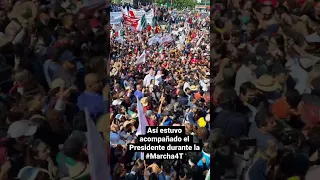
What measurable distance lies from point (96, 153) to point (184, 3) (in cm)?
156

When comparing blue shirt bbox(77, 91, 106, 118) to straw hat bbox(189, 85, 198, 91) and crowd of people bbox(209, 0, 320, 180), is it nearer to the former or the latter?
straw hat bbox(189, 85, 198, 91)

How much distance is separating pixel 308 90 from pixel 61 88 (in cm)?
218

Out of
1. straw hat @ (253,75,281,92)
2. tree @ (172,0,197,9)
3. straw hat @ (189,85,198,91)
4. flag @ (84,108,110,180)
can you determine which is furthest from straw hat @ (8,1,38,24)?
straw hat @ (253,75,281,92)

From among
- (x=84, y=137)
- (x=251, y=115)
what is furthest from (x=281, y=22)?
(x=84, y=137)

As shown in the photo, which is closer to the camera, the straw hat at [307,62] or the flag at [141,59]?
the straw hat at [307,62]

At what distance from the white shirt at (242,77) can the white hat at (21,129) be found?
6.03 feet

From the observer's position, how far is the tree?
3402 mm

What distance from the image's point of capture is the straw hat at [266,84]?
3361 mm

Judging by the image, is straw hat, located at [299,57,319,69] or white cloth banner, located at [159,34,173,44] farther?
white cloth banner, located at [159,34,173,44]

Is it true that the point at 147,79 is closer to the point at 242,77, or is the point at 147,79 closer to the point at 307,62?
the point at 242,77

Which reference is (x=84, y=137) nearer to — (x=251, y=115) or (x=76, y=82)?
(x=76, y=82)

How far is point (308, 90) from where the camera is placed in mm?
3344

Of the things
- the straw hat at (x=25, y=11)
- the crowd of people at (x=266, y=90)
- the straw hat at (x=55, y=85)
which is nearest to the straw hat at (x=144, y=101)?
the crowd of people at (x=266, y=90)

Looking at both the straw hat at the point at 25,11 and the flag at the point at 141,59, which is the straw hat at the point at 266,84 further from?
the straw hat at the point at 25,11
